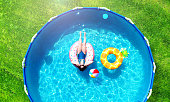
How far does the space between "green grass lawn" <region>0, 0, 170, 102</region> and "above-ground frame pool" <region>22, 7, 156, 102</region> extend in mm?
474

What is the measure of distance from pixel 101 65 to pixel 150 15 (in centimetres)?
404

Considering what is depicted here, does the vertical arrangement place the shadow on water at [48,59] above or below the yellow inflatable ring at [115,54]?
above

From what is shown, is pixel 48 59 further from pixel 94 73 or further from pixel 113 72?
pixel 113 72

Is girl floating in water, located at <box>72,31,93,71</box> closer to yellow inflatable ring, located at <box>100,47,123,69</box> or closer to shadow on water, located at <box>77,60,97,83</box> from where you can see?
shadow on water, located at <box>77,60,97,83</box>

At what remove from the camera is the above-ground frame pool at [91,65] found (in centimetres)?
1086

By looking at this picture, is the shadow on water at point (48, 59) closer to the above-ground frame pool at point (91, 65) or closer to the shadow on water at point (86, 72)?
the above-ground frame pool at point (91, 65)

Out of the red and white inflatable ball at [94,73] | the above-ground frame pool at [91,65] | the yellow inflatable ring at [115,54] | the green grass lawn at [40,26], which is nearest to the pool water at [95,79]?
the above-ground frame pool at [91,65]

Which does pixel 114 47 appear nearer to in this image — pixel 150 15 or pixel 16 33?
pixel 150 15

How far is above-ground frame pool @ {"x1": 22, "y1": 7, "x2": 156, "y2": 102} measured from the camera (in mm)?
10859

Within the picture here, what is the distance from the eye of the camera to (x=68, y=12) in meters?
11.4

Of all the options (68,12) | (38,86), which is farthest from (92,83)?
(68,12)

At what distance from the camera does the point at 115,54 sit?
1093 cm

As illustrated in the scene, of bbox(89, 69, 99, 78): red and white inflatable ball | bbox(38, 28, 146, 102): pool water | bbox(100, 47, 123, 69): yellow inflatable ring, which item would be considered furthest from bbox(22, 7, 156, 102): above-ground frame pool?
bbox(89, 69, 99, 78): red and white inflatable ball

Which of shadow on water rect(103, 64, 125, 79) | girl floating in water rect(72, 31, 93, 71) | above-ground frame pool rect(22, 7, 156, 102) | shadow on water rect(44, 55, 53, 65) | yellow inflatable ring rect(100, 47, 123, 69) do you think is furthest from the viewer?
shadow on water rect(44, 55, 53, 65)
